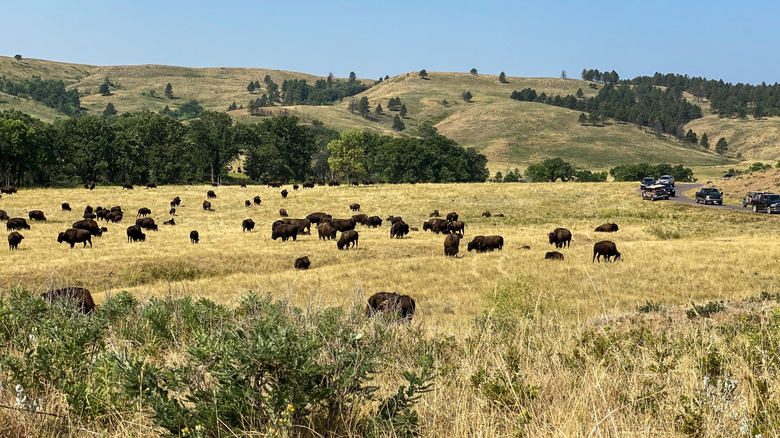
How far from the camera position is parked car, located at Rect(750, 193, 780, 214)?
45031 millimetres

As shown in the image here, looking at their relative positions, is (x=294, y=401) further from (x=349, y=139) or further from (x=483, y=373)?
(x=349, y=139)

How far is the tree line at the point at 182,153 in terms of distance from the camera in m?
86.9

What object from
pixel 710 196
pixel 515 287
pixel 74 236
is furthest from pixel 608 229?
pixel 74 236

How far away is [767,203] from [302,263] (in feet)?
139

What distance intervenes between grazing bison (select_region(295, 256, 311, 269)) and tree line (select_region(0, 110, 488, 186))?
243 feet

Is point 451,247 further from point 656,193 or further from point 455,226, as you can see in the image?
point 656,193

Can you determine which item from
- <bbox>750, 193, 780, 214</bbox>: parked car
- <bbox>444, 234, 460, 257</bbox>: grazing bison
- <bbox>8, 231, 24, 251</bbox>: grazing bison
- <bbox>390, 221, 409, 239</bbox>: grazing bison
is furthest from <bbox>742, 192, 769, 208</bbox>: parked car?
<bbox>8, 231, 24, 251</bbox>: grazing bison

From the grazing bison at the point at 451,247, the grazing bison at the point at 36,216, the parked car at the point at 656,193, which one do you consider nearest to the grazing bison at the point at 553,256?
the grazing bison at the point at 451,247

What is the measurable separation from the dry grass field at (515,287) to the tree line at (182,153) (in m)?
21.8

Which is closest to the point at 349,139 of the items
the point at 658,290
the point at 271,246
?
the point at 271,246

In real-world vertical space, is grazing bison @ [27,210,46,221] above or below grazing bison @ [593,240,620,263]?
below

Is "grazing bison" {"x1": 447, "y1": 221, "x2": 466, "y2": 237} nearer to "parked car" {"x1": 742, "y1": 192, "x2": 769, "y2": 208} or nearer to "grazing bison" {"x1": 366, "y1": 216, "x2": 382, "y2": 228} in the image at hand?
"grazing bison" {"x1": 366, "y1": 216, "x2": 382, "y2": 228}

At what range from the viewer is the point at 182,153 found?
10175cm

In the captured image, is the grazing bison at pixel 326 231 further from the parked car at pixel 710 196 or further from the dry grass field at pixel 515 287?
the parked car at pixel 710 196
